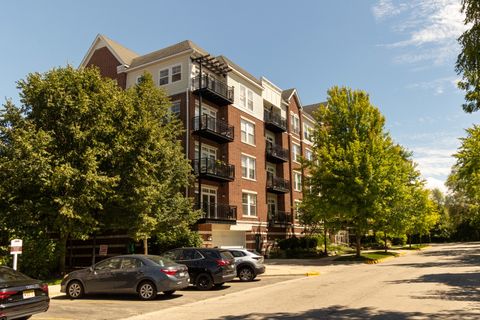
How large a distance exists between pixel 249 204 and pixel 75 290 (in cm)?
2189

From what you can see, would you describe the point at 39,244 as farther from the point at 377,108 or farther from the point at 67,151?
the point at 377,108

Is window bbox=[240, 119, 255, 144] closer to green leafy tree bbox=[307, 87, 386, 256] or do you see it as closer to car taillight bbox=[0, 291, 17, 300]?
green leafy tree bbox=[307, 87, 386, 256]

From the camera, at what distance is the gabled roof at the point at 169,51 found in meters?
32.6

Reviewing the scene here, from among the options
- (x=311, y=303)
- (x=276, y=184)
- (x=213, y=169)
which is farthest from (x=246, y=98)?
(x=311, y=303)

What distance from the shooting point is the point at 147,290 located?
45.4 feet

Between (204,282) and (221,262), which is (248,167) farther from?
(204,282)

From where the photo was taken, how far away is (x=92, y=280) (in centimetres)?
1435

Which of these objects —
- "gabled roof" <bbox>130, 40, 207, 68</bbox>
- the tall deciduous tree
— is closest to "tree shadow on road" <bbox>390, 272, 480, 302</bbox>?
the tall deciduous tree

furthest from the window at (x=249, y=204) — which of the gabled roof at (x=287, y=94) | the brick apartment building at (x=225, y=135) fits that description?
the gabled roof at (x=287, y=94)

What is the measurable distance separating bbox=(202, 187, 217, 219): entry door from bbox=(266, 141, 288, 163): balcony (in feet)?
28.9

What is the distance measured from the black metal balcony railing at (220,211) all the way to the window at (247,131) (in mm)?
6741

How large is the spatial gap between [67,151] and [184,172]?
7926 mm

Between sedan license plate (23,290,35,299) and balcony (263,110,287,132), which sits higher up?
balcony (263,110,287,132)

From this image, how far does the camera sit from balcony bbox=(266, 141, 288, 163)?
39625mm
